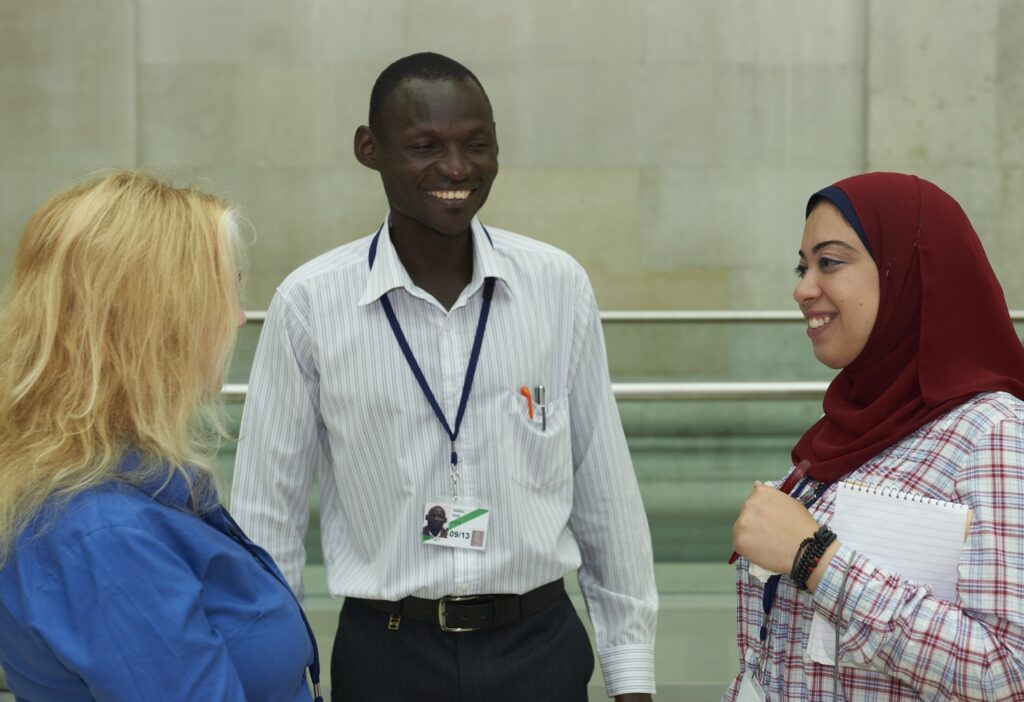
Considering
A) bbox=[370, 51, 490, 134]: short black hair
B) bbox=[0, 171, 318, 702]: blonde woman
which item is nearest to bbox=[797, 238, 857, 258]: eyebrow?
bbox=[370, 51, 490, 134]: short black hair

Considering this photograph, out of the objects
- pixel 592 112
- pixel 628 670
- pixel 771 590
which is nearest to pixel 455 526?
pixel 628 670

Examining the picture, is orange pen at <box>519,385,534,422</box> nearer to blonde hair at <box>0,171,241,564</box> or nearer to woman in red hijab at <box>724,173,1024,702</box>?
woman in red hijab at <box>724,173,1024,702</box>

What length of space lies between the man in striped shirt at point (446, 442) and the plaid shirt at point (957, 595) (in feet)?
1.85

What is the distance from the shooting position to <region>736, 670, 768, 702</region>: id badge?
1947mm

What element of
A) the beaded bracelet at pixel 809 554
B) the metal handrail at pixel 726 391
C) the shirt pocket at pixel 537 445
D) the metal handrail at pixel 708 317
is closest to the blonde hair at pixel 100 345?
the shirt pocket at pixel 537 445

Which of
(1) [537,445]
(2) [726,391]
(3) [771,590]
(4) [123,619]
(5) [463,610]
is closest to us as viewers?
(4) [123,619]

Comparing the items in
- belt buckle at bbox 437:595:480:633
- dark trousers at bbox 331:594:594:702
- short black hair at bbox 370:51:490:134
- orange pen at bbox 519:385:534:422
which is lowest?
dark trousers at bbox 331:594:594:702

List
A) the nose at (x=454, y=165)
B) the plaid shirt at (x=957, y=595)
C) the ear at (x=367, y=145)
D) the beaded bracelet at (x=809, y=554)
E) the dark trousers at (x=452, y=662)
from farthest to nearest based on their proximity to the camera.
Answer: the ear at (x=367, y=145) → the nose at (x=454, y=165) → the dark trousers at (x=452, y=662) → the beaded bracelet at (x=809, y=554) → the plaid shirt at (x=957, y=595)

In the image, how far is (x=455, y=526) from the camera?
222 centimetres

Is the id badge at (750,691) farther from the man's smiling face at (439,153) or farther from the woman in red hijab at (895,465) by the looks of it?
the man's smiling face at (439,153)

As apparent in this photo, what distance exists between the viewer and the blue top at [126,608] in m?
1.44

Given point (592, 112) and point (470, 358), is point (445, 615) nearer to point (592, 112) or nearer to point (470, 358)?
point (470, 358)

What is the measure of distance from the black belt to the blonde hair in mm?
667

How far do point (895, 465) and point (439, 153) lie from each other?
1042 millimetres
